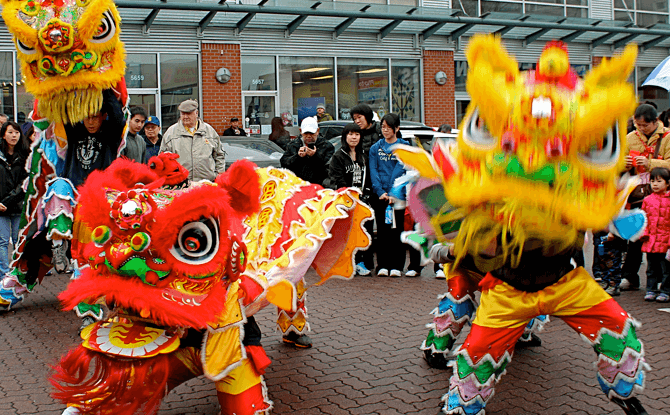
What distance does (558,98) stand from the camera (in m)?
3.37

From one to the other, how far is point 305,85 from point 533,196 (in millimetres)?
14557

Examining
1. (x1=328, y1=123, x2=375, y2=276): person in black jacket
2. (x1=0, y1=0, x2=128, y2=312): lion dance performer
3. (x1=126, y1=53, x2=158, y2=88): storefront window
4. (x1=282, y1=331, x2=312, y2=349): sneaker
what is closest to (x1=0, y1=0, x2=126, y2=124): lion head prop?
(x1=0, y1=0, x2=128, y2=312): lion dance performer

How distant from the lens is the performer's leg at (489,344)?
12.0 ft

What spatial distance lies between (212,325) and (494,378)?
1.45m

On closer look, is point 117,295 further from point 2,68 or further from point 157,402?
point 2,68

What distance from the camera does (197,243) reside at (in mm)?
3365

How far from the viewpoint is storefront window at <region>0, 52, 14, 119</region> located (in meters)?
14.4

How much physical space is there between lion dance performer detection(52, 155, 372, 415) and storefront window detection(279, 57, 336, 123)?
13.6 metres

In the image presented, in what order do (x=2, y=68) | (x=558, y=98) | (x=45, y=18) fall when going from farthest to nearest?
(x=2, y=68) → (x=45, y=18) → (x=558, y=98)

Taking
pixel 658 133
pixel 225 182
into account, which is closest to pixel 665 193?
pixel 658 133

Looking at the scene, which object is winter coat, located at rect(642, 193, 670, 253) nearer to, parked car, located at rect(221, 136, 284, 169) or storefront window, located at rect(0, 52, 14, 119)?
parked car, located at rect(221, 136, 284, 169)

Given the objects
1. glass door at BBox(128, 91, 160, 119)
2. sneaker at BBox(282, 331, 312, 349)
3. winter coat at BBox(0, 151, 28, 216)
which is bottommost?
sneaker at BBox(282, 331, 312, 349)

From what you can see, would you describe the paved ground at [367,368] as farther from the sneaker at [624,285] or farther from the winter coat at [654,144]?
the winter coat at [654,144]

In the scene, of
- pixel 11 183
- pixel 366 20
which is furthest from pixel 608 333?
pixel 366 20
